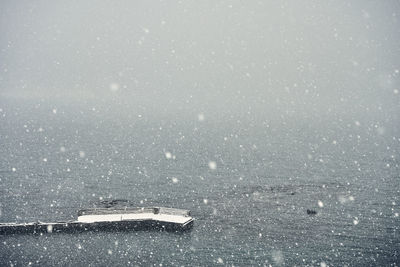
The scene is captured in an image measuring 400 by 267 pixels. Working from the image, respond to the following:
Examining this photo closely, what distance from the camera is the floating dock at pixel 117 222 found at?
64625 mm

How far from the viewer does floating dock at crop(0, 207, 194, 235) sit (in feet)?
212

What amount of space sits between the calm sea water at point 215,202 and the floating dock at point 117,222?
6.03 ft

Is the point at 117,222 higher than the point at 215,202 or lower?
lower

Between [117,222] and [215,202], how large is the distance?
2329 cm

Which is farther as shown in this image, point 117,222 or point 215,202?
point 215,202

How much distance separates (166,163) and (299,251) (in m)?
74.5

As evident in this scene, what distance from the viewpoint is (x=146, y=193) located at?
90125 millimetres

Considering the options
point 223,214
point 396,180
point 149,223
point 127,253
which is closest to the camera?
point 127,253

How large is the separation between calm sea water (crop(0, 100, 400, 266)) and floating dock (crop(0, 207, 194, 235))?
184 centimetres

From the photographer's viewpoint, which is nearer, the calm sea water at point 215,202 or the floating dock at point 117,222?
the calm sea water at point 215,202

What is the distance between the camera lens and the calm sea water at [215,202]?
191 ft

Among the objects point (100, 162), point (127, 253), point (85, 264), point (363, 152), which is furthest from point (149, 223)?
point (363, 152)

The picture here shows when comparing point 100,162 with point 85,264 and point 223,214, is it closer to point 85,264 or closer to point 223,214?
point 223,214

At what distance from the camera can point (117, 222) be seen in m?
67.7
